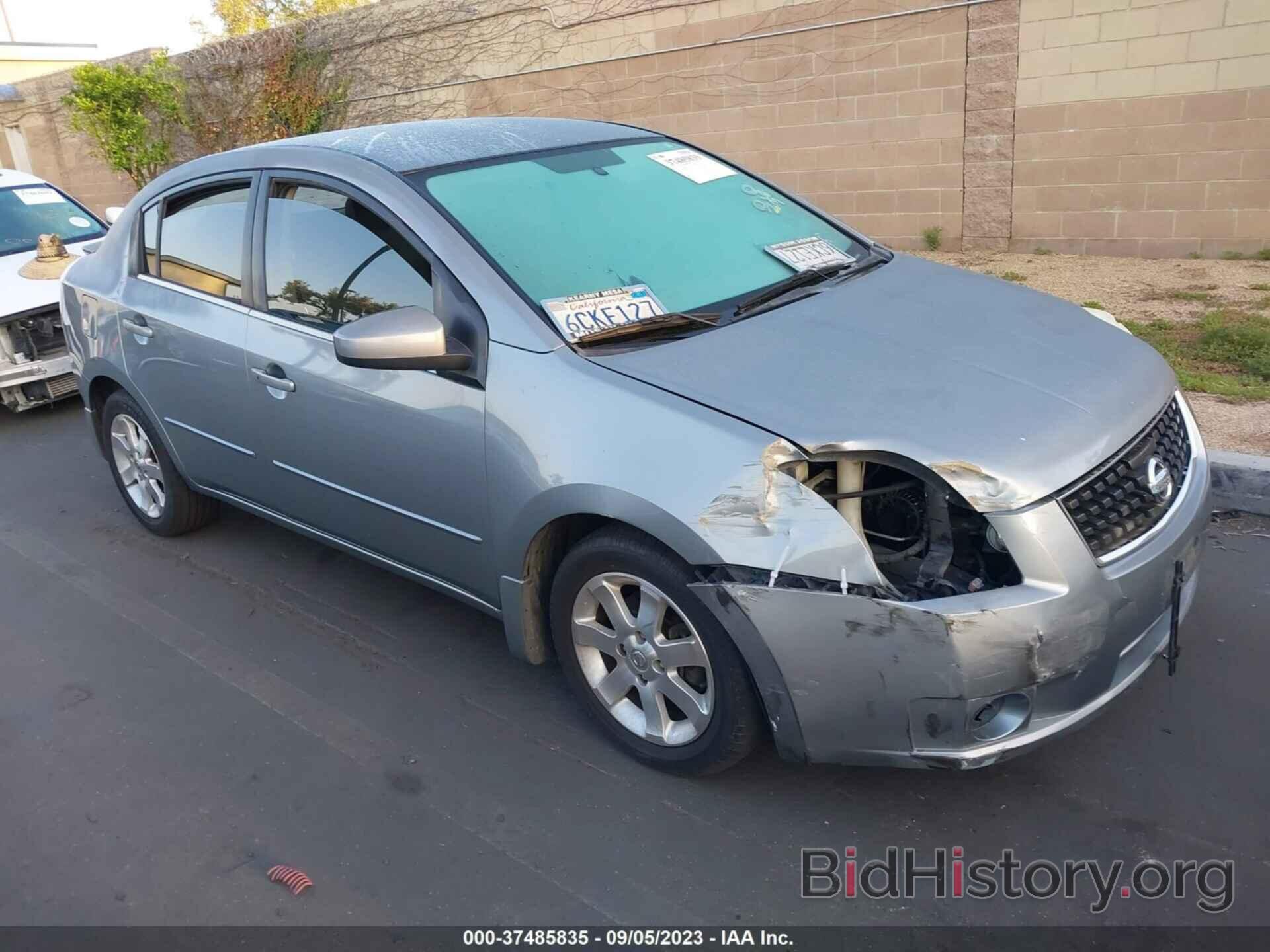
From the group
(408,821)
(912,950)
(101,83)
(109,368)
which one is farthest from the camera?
(101,83)

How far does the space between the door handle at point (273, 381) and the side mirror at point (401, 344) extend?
0.67 m

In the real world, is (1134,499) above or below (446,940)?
above

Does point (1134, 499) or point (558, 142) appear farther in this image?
point (558, 142)

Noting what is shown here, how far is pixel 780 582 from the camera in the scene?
2.51 meters

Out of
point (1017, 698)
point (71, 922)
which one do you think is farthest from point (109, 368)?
point (1017, 698)

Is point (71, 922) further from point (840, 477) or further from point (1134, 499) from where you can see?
point (1134, 499)

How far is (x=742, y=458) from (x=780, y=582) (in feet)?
1.04

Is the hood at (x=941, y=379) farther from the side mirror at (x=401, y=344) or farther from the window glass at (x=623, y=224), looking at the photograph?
the side mirror at (x=401, y=344)

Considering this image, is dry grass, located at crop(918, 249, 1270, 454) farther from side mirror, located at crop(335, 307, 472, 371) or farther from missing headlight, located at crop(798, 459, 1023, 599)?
side mirror, located at crop(335, 307, 472, 371)

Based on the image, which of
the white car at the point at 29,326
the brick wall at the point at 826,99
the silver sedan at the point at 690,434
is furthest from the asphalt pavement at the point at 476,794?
the brick wall at the point at 826,99

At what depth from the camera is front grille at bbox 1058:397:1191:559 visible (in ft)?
8.25

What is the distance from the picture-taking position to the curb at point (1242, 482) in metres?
4.36

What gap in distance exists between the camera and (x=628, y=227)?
3.48m

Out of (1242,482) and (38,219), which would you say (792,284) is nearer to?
(1242,482)
